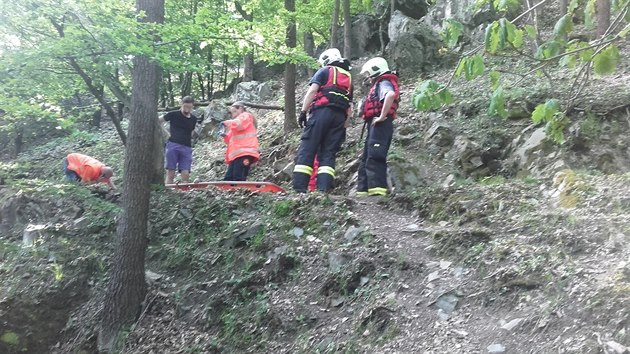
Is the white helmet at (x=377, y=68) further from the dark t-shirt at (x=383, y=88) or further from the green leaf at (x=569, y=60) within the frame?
the green leaf at (x=569, y=60)

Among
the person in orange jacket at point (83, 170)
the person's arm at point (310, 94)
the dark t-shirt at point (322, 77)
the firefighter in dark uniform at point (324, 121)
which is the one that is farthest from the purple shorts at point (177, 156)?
the dark t-shirt at point (322, 77)

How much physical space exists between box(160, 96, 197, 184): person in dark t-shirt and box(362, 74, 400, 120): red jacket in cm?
361

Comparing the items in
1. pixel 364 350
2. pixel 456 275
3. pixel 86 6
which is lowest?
pixel 364 350

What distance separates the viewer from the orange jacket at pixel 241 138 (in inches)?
370

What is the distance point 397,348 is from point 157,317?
10.5ft

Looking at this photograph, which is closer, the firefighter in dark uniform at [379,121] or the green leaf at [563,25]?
the green leaf at [563,25]

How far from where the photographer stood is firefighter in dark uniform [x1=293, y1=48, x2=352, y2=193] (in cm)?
757

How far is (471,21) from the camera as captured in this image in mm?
14977

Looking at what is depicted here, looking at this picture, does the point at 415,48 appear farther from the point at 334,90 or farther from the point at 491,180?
the point at 491,180

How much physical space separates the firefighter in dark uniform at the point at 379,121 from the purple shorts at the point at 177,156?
3.78 m

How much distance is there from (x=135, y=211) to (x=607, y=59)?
5.36 metres

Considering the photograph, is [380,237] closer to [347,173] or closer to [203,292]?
[203,292]

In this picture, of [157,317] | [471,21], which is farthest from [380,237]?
[471,21]

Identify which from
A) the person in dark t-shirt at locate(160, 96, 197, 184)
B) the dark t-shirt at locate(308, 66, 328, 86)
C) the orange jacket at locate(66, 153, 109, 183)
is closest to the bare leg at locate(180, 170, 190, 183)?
the person in dark t-shirt at locate(160, 96, 197, 184)
